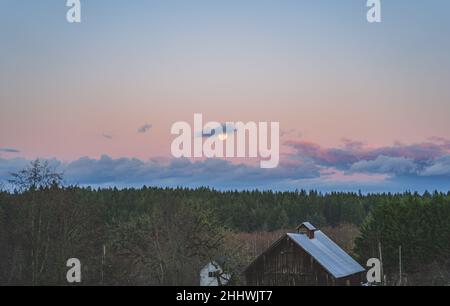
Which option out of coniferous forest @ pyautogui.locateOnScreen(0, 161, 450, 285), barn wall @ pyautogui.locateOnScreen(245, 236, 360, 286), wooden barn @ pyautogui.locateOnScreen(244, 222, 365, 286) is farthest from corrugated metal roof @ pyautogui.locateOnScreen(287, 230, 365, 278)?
coniferous forest @ pyautogui.locateOnScreen(0, 161, 450, 285)

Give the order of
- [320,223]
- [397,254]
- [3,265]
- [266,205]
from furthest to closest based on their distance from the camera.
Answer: [266,205] → [320,223] → [397,254] → [3,265]

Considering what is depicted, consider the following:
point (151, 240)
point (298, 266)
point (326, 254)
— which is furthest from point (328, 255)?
point (151, 240)

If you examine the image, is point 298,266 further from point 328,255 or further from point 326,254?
point 328,255

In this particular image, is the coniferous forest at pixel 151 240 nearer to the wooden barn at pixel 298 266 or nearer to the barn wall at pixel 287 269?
the barn wall at pixel 287 269

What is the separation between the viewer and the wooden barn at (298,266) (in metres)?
52.2

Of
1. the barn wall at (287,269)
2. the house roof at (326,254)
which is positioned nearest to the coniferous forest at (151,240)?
the barn wall at (287,269)

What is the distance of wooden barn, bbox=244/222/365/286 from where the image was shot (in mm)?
52219

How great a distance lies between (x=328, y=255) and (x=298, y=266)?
3613 mm

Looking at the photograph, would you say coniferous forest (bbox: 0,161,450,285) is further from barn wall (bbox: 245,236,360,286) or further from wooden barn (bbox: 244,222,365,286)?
wooden barn (bbox: 244,222,365,286)

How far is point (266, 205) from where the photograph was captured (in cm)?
12475

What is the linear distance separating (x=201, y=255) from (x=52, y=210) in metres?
13.3
